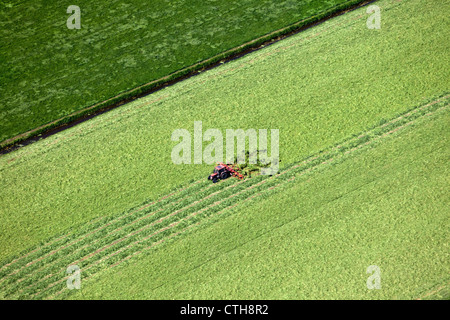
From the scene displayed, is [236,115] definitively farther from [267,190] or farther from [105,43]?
[105,43]

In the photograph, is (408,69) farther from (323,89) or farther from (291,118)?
(291,118)

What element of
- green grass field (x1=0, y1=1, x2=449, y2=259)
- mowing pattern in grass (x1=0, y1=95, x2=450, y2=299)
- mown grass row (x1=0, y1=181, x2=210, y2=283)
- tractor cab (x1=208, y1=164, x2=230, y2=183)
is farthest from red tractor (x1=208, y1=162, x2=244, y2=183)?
green grass field (x1=0, y1=1, x2=449, y2=259)

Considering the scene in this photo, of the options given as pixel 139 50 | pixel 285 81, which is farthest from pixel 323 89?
pixel 139 50

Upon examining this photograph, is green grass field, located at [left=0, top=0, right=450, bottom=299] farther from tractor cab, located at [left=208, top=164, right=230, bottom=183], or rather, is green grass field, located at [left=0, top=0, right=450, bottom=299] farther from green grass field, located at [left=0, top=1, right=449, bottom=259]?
tractor cab, located at [left=208, top=164, right=230, bottom=183]

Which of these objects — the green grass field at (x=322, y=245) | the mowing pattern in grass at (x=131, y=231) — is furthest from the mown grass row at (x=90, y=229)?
the green grass field at (x=322, y=245)

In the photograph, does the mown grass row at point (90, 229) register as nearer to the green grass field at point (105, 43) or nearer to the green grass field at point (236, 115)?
the green grass field at point (236, 115)
